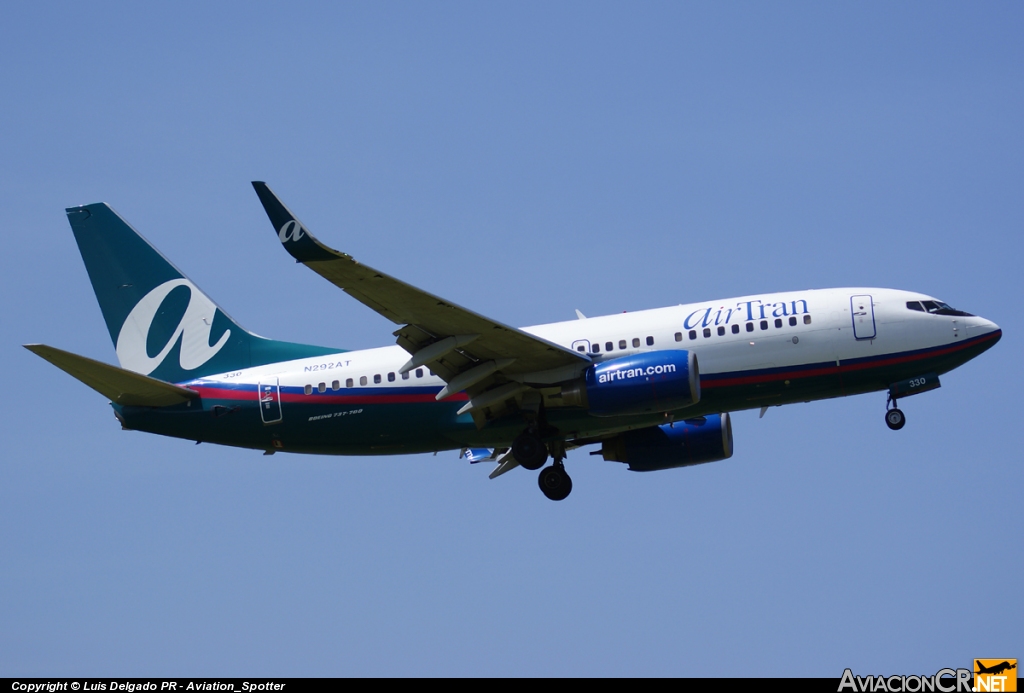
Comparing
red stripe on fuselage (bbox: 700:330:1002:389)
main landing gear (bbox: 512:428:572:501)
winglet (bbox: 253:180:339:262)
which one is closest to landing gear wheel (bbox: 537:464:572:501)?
main landing gear (bbox: 512:428:572:501)

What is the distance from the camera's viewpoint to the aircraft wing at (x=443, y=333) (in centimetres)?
2920

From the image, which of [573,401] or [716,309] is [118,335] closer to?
[573,401]

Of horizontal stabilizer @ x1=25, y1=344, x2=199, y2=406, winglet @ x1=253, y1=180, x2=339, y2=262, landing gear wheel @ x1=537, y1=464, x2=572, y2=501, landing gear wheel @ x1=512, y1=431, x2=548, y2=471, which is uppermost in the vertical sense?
winglet @ x1=253, y1=180, x2=339, y2=262

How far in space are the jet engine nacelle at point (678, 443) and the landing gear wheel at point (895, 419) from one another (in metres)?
5.35

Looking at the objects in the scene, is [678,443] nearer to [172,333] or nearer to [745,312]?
[745,312]

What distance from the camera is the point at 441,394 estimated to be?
34656mm

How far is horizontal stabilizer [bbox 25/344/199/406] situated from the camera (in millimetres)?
34094

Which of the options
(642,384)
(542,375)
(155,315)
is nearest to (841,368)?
(642,384)

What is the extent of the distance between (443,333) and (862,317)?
11.0 m

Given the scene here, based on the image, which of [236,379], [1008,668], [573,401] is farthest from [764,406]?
[236,379]

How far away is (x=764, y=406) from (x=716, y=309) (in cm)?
291

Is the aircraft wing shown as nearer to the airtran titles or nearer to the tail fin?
the airtran titles

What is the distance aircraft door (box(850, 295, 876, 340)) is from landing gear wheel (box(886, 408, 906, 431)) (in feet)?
7.05

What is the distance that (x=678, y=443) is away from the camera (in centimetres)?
3903
